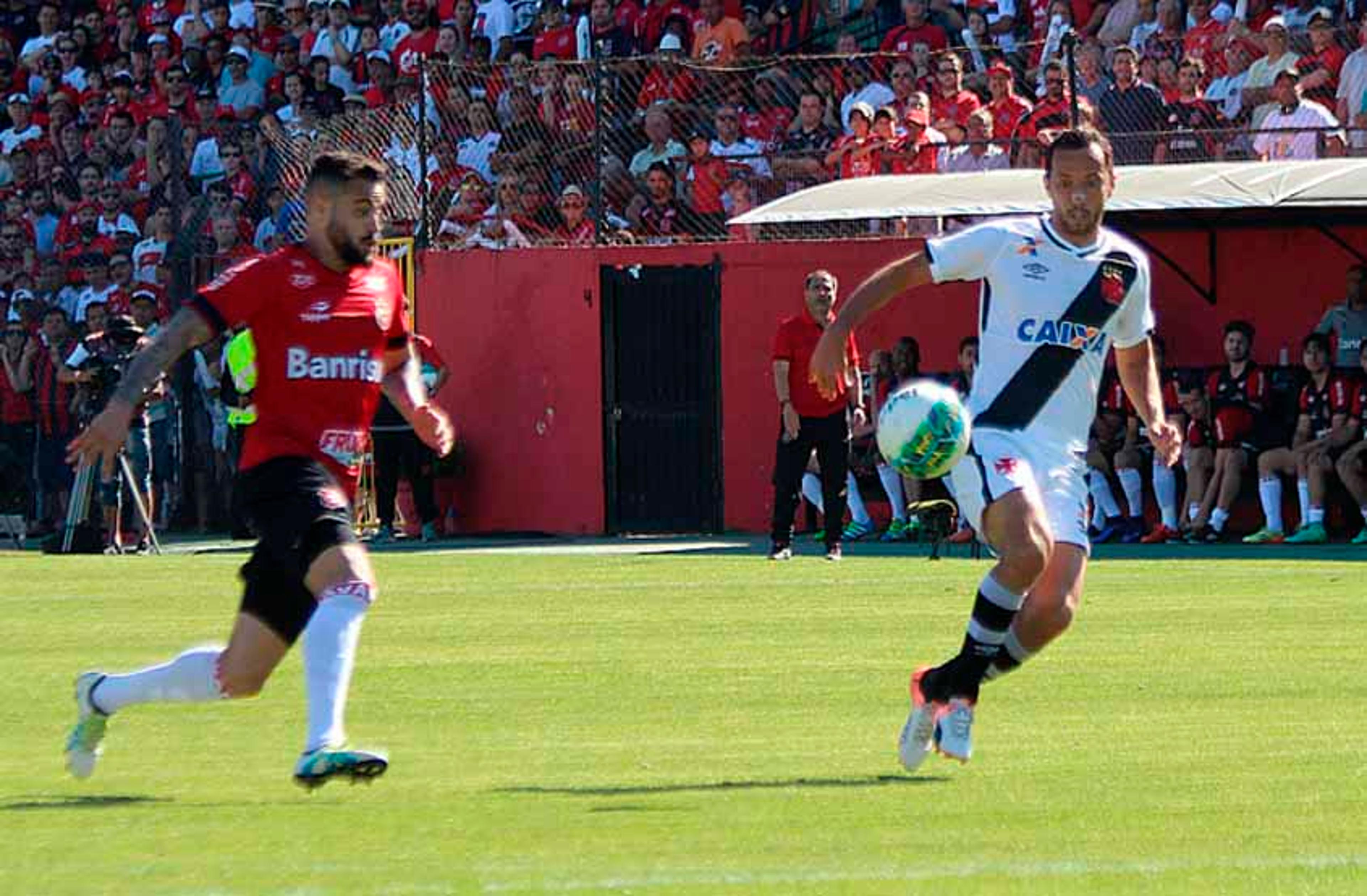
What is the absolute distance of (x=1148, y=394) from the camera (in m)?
9.60

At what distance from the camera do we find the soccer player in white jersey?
A: 8828 millimetres

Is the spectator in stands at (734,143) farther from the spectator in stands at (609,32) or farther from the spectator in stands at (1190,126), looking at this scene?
the spectator in stands at (1190,126)

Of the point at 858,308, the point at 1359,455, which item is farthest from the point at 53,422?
the point at 858,308

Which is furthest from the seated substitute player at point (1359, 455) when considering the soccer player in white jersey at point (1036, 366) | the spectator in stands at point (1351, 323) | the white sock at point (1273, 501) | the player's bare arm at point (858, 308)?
the player's bare arm at point (858, 308)

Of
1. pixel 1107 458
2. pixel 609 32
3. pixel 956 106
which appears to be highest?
pixel 609 32

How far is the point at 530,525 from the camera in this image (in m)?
27.2

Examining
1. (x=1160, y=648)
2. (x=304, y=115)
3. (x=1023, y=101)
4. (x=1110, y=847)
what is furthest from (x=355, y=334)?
(x=304, y=115)

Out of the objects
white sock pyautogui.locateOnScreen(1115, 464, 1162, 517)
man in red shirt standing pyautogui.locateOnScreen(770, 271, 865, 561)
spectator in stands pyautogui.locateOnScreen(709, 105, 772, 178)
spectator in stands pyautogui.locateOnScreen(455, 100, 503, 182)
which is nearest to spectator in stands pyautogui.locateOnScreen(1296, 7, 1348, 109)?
white sock pyautogui.locateOnScreen(1115, 464, 1162, 517)

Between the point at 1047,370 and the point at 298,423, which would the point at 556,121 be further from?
the point at 298,423

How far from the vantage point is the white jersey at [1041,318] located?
356 inches

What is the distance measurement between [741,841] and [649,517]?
19.3m

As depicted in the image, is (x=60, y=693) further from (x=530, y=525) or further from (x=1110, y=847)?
(x=530, y=525)

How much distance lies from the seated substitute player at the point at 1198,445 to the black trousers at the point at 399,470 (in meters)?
7.79

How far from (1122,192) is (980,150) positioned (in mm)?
2339
